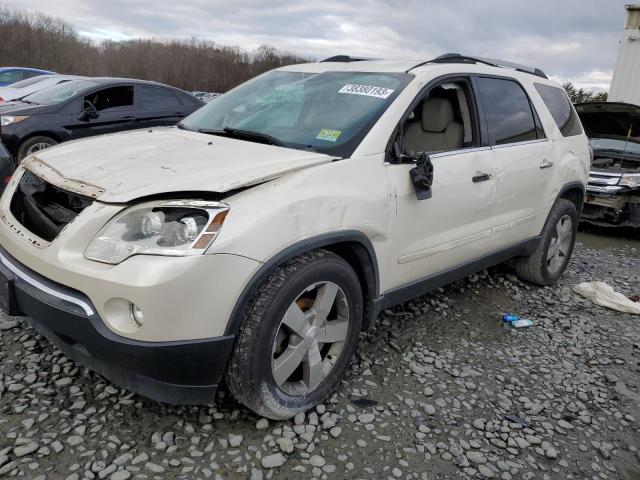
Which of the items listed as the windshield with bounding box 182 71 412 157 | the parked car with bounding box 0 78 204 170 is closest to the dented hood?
the windshield with bounding box 182 71 412 157

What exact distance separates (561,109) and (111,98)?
640 centimetres

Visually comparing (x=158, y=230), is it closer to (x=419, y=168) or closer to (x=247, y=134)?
(x=247, y=134)

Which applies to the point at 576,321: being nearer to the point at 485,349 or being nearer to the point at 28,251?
the point at 485,349

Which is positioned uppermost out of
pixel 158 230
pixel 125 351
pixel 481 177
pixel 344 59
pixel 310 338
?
pixel 344 59

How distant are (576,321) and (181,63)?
70330 millimetres

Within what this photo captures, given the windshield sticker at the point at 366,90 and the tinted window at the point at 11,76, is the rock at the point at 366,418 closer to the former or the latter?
the windshield sticker at the point at 366,90

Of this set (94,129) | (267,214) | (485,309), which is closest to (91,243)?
(267,214)

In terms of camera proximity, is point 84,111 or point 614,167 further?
point 614,167

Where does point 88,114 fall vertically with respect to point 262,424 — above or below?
above

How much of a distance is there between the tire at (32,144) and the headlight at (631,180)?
8002mm

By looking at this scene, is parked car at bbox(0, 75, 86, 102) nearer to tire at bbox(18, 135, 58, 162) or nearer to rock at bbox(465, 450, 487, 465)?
tire at bbox(18, 135, 58, 162)

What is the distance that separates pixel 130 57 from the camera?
64875mm

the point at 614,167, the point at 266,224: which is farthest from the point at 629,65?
the point at 266,224

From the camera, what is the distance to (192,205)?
2.12 meters
